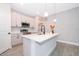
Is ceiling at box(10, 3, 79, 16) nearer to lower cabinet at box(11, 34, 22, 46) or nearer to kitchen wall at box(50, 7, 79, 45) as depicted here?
kitchen wall at box(50, 7, 79, 45)

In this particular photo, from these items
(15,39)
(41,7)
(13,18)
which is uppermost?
(41,7)

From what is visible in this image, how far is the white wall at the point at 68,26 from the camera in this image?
1763 millimetres

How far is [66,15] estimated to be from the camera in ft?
5.79

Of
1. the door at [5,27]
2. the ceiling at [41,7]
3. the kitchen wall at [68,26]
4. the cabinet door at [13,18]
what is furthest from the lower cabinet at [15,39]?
the kitchen wall at [68,26]

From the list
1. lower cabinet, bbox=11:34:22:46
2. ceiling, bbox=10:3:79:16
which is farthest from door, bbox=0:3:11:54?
ceiling, bbox=10:3:79:16

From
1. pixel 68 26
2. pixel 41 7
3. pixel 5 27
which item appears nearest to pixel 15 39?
pixel 5 27

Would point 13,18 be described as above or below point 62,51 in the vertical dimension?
above

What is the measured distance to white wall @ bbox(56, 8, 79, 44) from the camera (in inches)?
69.4

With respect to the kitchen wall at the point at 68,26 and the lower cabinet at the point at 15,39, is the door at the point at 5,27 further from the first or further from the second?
the kitchen wall at the point at 68,26

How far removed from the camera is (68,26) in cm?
181

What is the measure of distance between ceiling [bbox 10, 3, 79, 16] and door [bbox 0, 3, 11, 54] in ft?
0.62

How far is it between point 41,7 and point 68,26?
768mm

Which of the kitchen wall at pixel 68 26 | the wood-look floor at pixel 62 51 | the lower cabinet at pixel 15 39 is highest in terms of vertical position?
the kitchen wall at pixel 68 26

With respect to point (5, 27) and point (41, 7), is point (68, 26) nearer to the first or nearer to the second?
point (41, 7)
